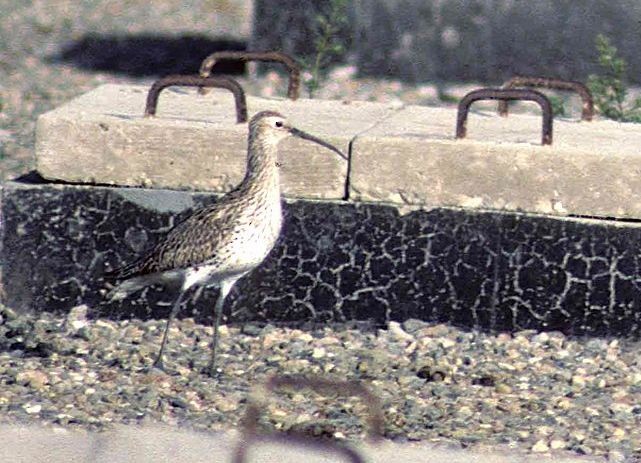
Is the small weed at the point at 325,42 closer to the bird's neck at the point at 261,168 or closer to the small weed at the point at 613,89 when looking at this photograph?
the small weed at the point at 613,89

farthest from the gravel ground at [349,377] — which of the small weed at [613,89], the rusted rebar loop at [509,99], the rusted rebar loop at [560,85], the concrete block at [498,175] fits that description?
the small weed at [613,89]

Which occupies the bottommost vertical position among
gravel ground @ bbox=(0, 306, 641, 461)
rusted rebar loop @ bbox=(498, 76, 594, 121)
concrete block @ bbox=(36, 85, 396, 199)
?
gravel ground @ bbox=(0, 306, 641, 461)

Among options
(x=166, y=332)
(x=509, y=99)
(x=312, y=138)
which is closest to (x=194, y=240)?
(x=166, y=332)

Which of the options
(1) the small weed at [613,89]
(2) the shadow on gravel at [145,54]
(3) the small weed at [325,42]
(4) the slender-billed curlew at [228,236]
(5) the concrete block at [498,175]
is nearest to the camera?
(4) the slender-billed curlew at [228,236]

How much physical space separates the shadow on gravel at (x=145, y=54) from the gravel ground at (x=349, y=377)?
861 centimetres

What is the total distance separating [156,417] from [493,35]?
853 cm

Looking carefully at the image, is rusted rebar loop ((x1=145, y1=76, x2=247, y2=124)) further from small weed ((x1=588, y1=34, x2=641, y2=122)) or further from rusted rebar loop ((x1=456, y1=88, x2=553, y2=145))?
small weed ((x1=588, y1=34, x2=641, y2=122))

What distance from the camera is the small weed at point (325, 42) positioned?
34.4ft

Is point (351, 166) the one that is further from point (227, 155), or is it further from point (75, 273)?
point (75, 273)

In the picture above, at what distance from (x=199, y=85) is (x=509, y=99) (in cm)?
144

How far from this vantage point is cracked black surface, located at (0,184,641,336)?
25.5ft

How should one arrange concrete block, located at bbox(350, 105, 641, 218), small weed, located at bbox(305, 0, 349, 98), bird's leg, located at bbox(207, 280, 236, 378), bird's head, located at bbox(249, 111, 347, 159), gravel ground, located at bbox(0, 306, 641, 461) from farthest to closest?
small weed, located at bbox(305, 0, 349, 98) → concrete block, located at bbox(350, 105, 641, 218) → bird's head, located at bbox(249, 111, 347, 159) → bird's leg, located at bbox(207, 280, 236, 378) → gravel ground, located at bbox(0, 306, 641, 461)

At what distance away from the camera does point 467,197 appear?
778 centimetres

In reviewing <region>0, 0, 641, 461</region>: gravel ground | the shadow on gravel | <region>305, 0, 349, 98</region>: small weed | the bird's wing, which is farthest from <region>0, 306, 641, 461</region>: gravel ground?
the shadow on gravel
